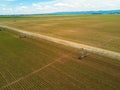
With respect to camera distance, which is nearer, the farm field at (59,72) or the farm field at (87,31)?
the farm field at (59,72)

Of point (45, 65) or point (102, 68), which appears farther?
point (45, 65)

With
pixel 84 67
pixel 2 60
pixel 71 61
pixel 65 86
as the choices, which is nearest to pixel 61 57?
pixel 71 61

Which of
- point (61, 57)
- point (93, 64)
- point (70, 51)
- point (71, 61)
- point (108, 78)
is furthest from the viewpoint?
point (70, 51)

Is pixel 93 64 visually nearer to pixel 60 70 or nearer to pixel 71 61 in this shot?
pixel 71 61

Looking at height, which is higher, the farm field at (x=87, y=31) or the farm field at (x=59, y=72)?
the farm field at (x=87, y=31)

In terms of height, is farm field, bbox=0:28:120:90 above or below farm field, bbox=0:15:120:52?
below

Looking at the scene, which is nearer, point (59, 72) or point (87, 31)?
point (59, 72)

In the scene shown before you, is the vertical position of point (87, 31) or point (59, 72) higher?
point (87, 31)

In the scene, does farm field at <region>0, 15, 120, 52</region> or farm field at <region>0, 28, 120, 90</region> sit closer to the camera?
farm field at <region>0, 28, 120, 90</region>
